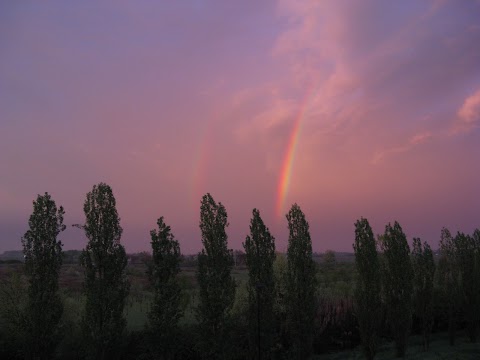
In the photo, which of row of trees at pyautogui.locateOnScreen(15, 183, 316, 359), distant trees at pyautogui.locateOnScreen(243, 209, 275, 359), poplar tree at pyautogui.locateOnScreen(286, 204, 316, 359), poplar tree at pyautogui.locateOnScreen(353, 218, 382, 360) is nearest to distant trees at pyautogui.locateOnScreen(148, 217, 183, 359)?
row of trees at pyautogui.locateOnScreen(15, 183, 316, 359)

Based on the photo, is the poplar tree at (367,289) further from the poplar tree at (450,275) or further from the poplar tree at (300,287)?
the poplar tree at (450,275)

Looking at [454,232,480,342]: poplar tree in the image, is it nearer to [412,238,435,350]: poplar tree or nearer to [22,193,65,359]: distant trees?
[412,238,435,350]: poplar tree

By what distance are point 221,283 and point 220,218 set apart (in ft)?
12.1

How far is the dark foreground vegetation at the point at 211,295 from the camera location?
21.8 metres

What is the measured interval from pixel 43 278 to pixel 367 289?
1949 centimetres

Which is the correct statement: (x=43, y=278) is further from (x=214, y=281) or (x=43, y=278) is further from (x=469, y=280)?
(x=469, y=280)

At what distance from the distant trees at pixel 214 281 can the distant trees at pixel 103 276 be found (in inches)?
162

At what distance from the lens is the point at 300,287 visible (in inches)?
1026

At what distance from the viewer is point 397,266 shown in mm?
31516

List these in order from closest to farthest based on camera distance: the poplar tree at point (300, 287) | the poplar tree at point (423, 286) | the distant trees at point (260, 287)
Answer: the distant trees at point (260, 287) → the poplar tree at point (300, 287) → the poplar tree at point (423, 286)

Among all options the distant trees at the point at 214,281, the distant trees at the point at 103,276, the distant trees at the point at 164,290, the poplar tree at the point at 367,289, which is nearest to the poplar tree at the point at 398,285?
the poplar tree at the point at 367,289

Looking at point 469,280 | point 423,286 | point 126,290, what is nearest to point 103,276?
point 126,290

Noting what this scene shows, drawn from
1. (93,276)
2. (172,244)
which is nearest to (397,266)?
(172,244)

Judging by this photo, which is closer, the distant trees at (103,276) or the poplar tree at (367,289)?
the distant trees at (103,276)
